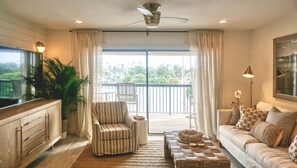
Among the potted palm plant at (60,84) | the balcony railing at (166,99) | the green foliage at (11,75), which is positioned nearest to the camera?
the green foliage at (11,75)

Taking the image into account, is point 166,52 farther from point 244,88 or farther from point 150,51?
point 244,88

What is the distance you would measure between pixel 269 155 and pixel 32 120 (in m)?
3.04

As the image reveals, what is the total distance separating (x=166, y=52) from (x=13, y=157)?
11.9 ft

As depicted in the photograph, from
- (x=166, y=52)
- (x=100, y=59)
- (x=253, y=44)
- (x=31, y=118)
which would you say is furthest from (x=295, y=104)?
(x=31, y=118)

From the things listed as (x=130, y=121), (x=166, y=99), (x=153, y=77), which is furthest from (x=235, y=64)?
(x=130, y=121)

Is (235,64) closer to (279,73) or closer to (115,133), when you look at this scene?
(279,73)

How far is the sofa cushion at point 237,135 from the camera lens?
3256mm

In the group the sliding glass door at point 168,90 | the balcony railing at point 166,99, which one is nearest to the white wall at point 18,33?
the sliding glass door at point 168,90

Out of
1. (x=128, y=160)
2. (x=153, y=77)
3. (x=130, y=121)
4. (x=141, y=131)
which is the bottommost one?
(x=128, y=160)

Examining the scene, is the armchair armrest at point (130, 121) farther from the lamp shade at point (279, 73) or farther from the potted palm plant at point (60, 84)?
the lamp shade at point (279, 73)

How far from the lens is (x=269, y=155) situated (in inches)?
106

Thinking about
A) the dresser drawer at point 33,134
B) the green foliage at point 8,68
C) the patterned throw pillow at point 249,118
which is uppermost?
the green foliage at point 8,68

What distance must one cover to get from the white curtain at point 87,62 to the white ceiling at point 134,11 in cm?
37

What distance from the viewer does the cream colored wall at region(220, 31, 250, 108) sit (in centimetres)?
517
